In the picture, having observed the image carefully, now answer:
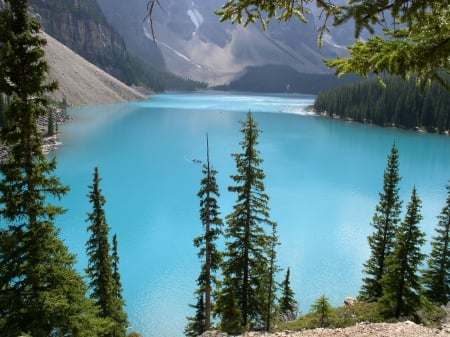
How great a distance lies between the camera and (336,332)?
12828 mm

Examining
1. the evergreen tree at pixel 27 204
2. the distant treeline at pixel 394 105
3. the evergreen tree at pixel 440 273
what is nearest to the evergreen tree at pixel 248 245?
the evergreen tree at pixel 27 204

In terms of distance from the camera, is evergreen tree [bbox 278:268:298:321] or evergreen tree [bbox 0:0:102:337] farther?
evergreen tree [bbox 278:268:298:321]

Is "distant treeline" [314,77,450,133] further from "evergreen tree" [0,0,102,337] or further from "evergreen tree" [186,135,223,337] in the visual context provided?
"evergreen tree" [0,0,102,337]

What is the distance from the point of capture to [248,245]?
736 inches

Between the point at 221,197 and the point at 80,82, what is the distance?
128107 mm

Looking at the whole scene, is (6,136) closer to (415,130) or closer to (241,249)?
(241,249)

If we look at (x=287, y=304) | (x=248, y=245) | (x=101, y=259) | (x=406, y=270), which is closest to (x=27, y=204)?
(x=101, y=259)

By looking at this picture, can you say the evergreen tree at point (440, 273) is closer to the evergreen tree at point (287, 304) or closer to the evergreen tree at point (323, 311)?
the evergreen tree at point (287, 304)

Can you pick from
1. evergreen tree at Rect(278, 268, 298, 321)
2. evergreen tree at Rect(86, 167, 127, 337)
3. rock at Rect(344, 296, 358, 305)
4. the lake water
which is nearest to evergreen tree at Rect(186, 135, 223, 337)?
evergreen tree at Rect(86, 167, 127, 337)

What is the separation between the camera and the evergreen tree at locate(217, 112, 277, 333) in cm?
1842

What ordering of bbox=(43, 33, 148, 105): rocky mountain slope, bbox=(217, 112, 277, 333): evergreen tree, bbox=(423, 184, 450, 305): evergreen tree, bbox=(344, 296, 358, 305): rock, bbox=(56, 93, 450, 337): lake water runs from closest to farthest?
1. bbox=(217, 112, 277, 333): evergreen tree
2. bbox=(423, 184, 450, 305): evergreen tree
3. bbox=(344, 296, 358, 305): rock
4. bbox=(56, 93, 450, 337): lake water
5. bbox=(43, 33, 148, 105): rocky mountain slope

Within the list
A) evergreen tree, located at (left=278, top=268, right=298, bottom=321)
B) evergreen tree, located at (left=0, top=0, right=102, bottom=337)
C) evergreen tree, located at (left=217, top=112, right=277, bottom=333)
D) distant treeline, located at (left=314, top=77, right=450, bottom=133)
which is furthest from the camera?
distant treeline, located at (left=314, top=77, right=450, bottom=133)

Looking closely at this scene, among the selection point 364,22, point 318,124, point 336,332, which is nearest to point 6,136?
point 364,22

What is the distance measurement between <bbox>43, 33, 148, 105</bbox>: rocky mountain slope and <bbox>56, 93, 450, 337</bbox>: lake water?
50.1 m
